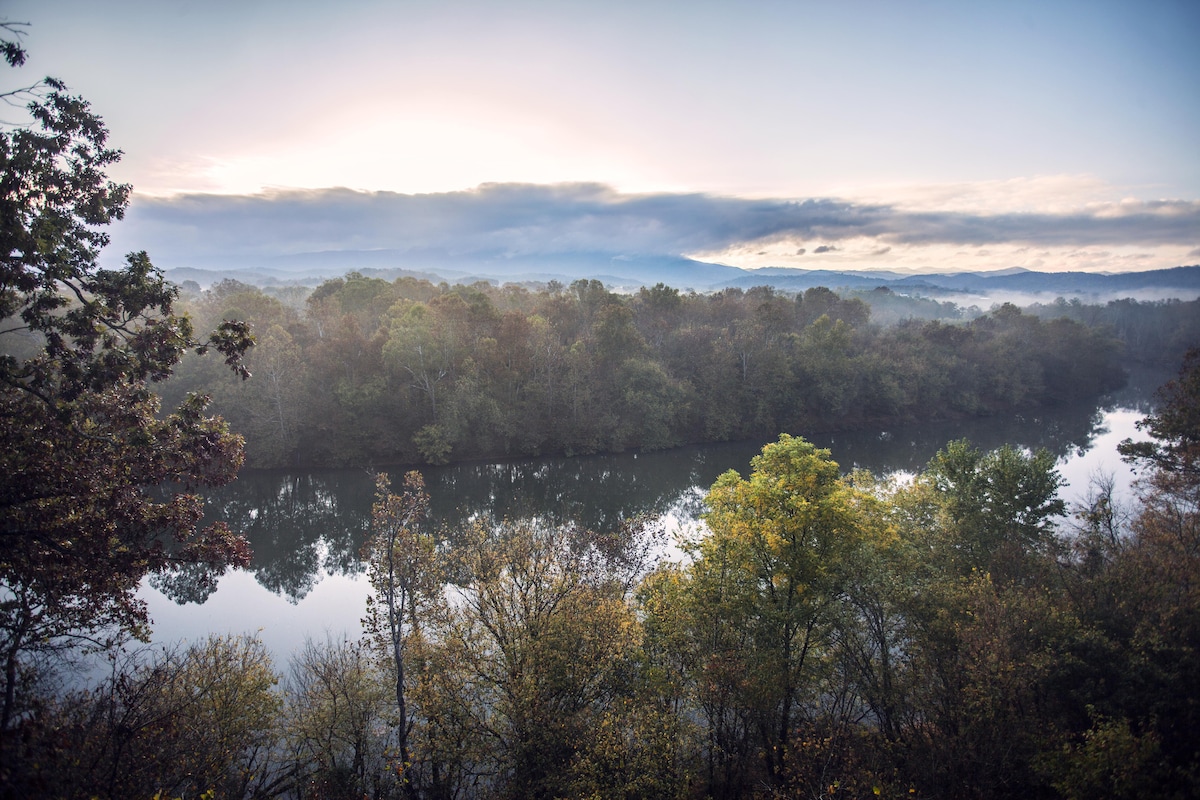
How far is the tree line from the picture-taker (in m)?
10.0

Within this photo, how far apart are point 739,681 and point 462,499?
2742 cm

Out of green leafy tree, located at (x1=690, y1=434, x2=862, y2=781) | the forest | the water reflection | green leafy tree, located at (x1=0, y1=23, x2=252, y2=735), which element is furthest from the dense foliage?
green leafy tree, located at (x1=0, y1=23, x2=252, y2=735)

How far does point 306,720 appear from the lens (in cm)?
1309

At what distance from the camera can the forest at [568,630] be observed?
7.80 m

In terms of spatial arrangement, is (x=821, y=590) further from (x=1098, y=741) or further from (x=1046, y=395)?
(x=1046, y=395)

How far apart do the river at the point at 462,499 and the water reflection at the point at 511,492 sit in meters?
0.10

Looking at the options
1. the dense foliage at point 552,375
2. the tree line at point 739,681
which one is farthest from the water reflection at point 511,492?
the tree line at point 739,681

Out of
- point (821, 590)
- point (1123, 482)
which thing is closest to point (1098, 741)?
point (821, 590)

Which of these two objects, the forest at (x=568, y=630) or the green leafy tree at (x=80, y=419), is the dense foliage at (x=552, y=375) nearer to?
the forest at (x=568, y=630)

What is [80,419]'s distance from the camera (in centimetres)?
A: 815

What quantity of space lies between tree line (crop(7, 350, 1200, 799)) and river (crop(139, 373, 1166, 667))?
543cm

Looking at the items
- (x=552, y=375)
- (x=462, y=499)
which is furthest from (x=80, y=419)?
(x=552, y=375)

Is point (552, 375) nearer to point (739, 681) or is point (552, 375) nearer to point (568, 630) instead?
point (568, 630)

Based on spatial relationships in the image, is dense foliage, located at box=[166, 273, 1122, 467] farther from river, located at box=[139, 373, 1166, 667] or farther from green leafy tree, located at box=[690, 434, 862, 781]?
green leafy tree, located at box=[690, 434, 862, 781]
